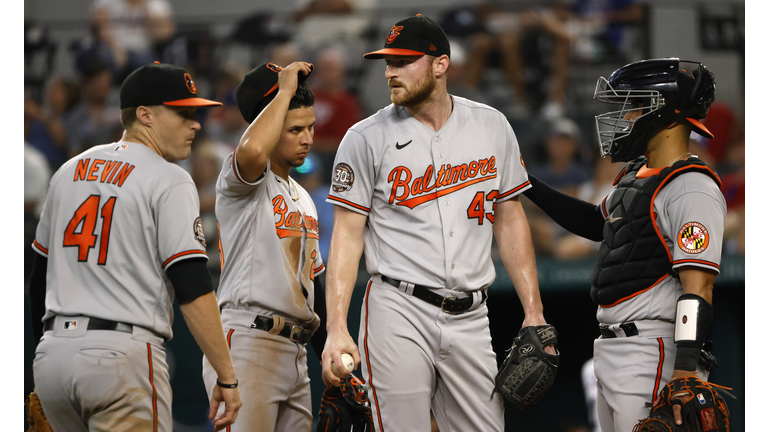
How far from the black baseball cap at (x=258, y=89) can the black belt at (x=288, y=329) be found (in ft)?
3.50

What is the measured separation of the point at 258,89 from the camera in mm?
3611

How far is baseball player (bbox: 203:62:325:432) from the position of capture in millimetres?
3225

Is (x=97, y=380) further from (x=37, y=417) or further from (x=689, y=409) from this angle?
(x=689, y=409)

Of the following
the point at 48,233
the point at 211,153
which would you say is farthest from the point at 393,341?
the point at 211,153

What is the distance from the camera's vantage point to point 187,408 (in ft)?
20.0

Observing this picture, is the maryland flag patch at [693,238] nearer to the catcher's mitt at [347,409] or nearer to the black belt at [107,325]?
the catcher's mitt at [347,409]

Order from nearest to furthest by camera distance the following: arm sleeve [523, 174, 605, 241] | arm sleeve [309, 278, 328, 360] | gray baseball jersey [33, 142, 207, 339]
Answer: gray baseball jersey [33, 142, 207, 339] → arm sleeve [523, 174, 605, 241] → arm sleeve [309, 278, 328, 360]

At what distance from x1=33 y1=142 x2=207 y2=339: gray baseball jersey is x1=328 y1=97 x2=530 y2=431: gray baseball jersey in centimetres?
71

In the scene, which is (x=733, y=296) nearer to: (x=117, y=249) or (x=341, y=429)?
(x=341, y=429)

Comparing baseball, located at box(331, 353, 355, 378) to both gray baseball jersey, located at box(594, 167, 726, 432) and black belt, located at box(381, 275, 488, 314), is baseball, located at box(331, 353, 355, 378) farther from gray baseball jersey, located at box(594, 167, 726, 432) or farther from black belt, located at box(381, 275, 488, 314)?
gray baseball jersey, located at box(594, 167, 726, 432)

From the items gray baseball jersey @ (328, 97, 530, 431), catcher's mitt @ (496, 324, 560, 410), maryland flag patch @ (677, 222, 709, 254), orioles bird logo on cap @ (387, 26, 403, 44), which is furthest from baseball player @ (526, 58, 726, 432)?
orioles bird logo on cap @ (387, 26, 403, 44)

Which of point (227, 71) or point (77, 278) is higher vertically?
point (227, 71)

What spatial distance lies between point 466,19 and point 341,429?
7.02 meters

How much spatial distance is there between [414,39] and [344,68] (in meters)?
6.35
